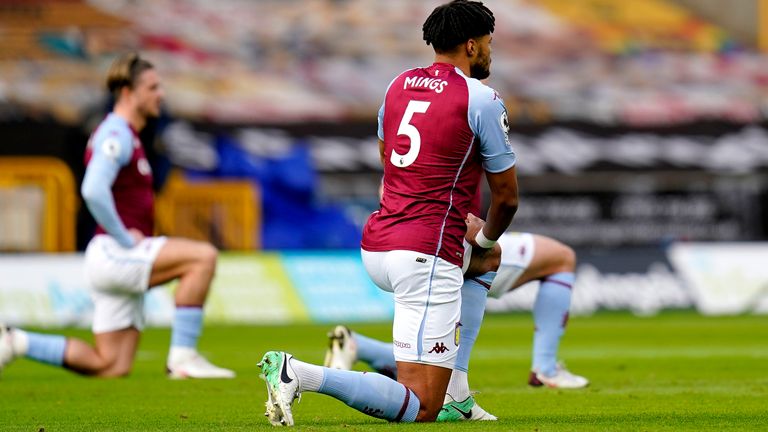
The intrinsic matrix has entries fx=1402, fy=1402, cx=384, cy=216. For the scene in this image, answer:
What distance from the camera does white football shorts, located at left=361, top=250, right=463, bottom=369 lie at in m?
6.11

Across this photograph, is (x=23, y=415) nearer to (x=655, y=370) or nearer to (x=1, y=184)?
(x=655, y=370)

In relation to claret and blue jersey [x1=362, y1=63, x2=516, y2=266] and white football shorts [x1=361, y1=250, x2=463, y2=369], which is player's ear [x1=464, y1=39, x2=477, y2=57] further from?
white football shorts [x1=361, y1=250, x2=463, y2=369]

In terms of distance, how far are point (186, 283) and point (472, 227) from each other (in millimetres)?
3710

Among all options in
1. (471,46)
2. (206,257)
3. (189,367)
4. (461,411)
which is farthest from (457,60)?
(189,367)

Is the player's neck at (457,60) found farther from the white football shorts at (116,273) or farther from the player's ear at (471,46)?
the white football shorts at (116,273)

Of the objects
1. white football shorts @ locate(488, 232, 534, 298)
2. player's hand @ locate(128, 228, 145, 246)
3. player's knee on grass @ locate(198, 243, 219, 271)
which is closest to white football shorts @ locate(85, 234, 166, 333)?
player's hand @ locate(128, 228, 145, 246)

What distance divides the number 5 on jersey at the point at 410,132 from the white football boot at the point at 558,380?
114 inches

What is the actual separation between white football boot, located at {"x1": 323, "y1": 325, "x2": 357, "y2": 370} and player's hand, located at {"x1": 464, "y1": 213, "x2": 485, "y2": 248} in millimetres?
1802

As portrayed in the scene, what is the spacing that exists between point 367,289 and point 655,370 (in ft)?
26.7

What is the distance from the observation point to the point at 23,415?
7277 mm

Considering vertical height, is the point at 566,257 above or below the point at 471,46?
below

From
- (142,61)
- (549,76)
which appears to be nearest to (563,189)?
(549,76)

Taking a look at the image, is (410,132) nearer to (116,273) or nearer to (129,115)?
(116,273)

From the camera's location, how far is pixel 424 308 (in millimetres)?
6133
